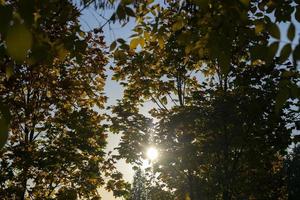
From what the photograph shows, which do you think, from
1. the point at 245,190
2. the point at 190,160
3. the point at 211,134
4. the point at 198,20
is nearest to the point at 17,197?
the point at 190,160

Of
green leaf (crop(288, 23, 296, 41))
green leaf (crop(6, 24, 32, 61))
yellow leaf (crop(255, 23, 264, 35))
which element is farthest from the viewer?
yellow leaf (crop(255, 23, 264, 35))

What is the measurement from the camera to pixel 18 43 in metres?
1.13

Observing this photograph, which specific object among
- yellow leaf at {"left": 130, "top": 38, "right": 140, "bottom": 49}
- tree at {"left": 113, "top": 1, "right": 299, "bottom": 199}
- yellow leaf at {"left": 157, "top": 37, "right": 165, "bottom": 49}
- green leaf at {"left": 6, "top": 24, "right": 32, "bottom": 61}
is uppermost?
tree at {"left": 113, "top": 1, "right": 299, "bottom": 199}

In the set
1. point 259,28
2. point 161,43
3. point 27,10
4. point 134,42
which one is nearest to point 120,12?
point 134,42

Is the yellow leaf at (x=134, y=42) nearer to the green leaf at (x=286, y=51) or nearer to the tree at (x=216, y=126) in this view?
the green leaf at (x=286, y=51)

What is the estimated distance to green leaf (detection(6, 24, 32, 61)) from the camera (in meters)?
1.13

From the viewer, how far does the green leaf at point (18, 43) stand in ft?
3.70

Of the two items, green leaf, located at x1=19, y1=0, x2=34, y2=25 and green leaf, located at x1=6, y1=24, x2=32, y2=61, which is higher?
green leaf, located at x1=19, y1=0, x2=34, y2=25

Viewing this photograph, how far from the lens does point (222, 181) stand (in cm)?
1182

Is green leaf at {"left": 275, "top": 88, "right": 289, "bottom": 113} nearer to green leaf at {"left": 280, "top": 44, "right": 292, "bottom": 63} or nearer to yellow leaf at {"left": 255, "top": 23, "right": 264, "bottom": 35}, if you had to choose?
green leaf at {"left": 280, "top": 44, "right": 292, "bottom": 63}

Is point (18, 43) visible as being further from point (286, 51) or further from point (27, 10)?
point (286, 51)

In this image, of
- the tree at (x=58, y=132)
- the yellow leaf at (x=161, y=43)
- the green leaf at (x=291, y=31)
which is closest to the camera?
the green leaf at (x=291, y=31)

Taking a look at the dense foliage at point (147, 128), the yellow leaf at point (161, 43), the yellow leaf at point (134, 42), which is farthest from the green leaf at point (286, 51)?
the dense foliage at point (147, 128)

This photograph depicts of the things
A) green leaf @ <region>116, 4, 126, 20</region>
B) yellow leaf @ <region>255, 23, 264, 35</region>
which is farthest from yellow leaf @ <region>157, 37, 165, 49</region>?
yellow leaf @ <region>255, 23, 264, 35</region>
